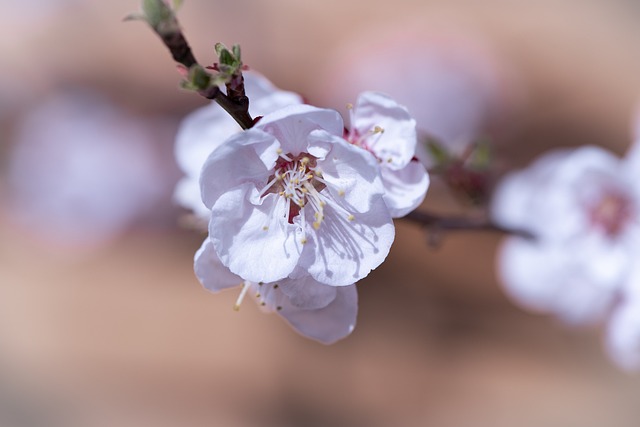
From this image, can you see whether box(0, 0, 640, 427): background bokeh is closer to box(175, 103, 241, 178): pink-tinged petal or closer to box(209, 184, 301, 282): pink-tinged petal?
box(175, 103, 241, 178): pink-tinged petal

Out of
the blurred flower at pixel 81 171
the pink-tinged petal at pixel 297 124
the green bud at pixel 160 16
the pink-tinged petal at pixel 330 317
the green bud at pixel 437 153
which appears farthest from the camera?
the blurred flower at pixel 81 171

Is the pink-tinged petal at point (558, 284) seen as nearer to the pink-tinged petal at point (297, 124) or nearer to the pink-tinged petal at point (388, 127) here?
the pink-tinged petal at point (388, 127)

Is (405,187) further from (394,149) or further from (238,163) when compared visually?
(238,163)

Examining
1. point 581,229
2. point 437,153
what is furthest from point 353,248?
point 581,229

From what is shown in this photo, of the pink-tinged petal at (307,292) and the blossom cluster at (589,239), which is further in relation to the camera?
the blossom cluster at (589,239)

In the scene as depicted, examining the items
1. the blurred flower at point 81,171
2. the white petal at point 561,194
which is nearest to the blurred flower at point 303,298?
Answer: the white petal at point 561,194

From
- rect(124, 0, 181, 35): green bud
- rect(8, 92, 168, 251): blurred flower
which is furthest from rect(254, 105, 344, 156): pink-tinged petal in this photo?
rect(8, 92, 168, 251): blurred flower

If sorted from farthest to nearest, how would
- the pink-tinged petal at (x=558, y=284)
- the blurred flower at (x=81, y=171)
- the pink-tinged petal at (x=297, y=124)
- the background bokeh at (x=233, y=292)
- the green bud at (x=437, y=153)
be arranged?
the blurred flower at (x=81, y=171)
the background bokeh at (x=233, y=292)
the pink-tinged petal at (x=558, y=284)
the green bud at (x=437, y=153)
the pink-tinged petal at (x=297, y=124)
